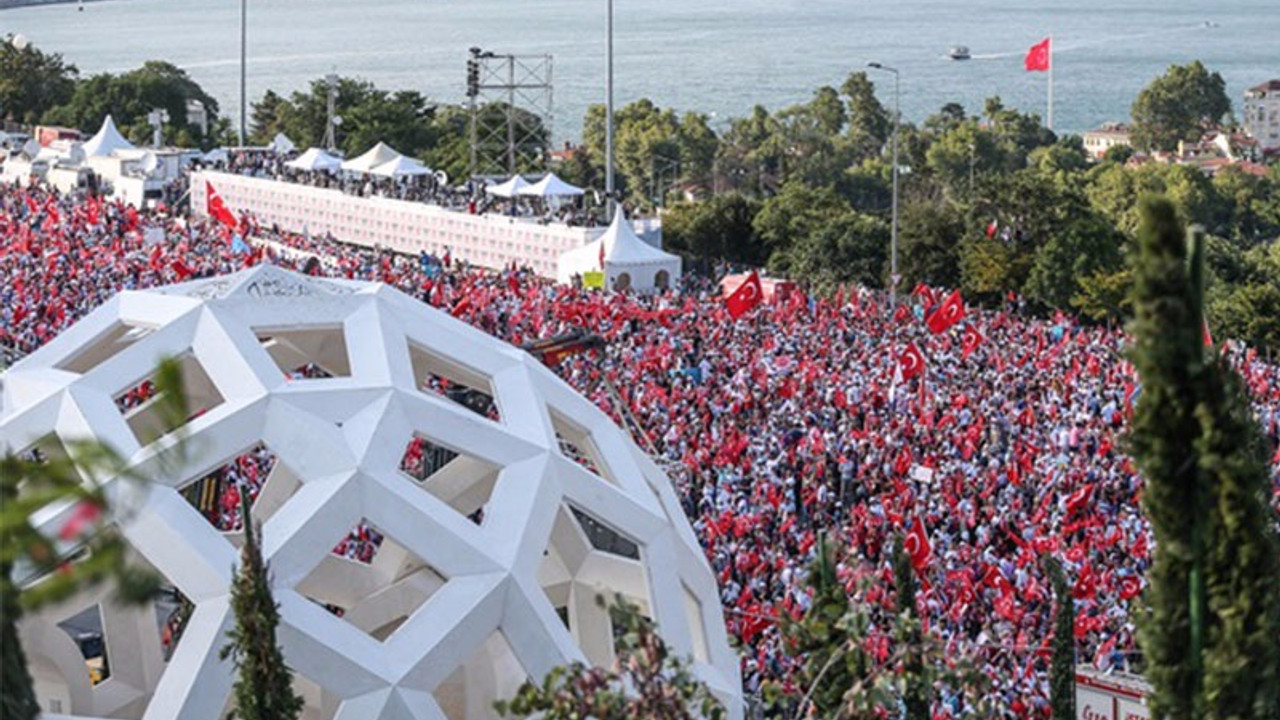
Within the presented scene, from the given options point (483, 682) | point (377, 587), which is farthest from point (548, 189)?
point (483, 682)

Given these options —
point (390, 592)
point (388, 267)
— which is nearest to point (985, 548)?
point (390, 592)

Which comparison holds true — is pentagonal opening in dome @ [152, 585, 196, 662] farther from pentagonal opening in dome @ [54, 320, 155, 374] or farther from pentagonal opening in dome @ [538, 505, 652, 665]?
pentagonal opening in dome @ [538, 505, 652, 665]

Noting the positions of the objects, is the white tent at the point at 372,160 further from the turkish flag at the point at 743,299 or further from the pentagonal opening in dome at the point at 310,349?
the pentagonal opening in dome at the point at 310,349

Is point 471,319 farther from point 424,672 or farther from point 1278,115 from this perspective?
point 1278,115

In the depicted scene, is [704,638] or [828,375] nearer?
[704,638]

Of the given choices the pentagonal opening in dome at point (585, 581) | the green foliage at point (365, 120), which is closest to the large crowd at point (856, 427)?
the pentagonal opening in dome at point (585, 581)

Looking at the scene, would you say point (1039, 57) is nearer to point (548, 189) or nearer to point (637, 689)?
point (548, 189)
